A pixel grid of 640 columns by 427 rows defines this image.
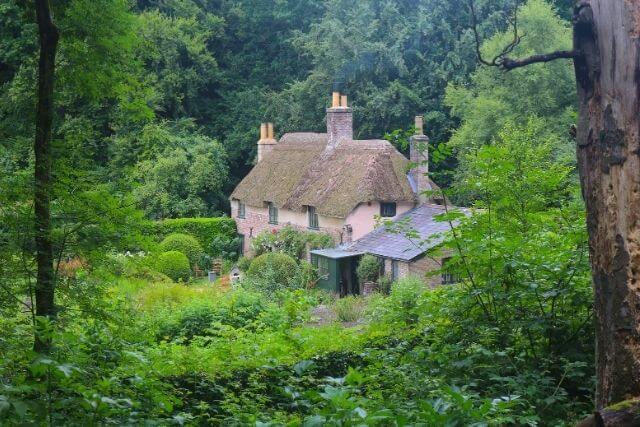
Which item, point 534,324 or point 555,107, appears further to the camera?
point 555,107

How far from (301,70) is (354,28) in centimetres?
577

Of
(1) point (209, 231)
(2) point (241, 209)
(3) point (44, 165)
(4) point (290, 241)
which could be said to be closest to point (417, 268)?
(4) point (290, 241)

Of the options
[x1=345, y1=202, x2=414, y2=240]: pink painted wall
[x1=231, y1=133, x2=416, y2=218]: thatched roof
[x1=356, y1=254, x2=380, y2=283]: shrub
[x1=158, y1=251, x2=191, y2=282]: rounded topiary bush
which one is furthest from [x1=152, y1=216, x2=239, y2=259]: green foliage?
[x1=356, y1=254, x2=380, y2=283]: shrub

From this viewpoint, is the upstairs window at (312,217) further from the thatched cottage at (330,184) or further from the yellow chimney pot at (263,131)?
the yellow chimney pot at (263,131)

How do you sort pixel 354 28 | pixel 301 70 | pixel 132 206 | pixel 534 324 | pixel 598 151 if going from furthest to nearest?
pixel 301 70 < pixel 354 28 < pixel 132 206 < pixel 534 324 < pixel 598 151

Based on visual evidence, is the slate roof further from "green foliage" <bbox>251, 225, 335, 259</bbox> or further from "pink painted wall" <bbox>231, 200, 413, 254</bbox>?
"green foliage" <bbox>251, 225, 335, 259</bbox>

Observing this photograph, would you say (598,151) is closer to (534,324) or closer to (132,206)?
(534,324)

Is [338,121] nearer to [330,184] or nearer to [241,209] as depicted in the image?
[330,184]

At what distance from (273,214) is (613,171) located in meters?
25.8

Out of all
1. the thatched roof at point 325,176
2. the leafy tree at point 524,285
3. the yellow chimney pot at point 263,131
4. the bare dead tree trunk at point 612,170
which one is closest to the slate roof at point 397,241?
the thatched roof at point 325,176

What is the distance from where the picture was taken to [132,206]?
22.3 feet

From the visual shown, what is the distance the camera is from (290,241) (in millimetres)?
27719

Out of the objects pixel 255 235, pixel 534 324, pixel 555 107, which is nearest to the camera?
pixel 534 324

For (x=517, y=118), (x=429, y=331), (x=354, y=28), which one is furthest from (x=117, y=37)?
(x=354, y=28)
